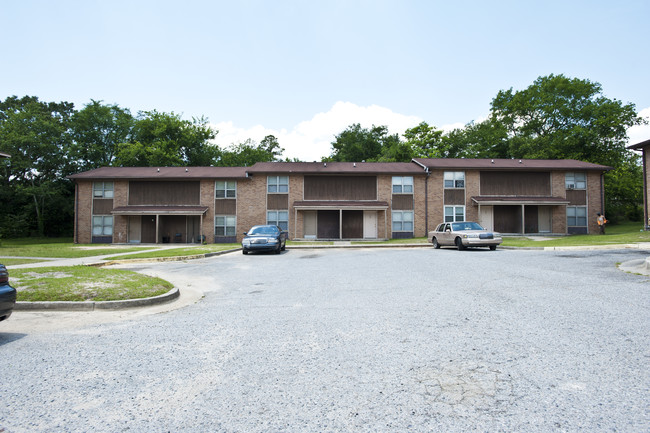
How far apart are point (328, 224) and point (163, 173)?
586 inches

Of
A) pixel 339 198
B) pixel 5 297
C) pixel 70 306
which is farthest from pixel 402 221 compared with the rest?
pixel 5 297

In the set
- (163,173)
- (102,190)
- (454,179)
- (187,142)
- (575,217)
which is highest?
(187,142)

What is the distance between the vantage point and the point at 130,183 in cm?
3397

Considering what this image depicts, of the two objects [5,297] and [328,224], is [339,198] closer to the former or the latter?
[328,224]

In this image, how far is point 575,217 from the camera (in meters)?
33.6

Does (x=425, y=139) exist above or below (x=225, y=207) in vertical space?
above

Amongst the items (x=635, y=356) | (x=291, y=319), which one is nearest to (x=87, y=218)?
(x=291, y=319)

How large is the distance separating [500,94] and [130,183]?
2039 inches

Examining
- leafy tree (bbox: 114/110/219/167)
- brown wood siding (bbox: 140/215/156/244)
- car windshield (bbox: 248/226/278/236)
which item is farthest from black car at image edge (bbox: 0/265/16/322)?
leafy tree (bbox: 114/110/219/167)

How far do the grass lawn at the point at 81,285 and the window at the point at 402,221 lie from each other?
25.6 metres

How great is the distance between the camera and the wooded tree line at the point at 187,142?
44.9 m

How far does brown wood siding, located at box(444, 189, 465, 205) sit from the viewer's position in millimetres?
33406

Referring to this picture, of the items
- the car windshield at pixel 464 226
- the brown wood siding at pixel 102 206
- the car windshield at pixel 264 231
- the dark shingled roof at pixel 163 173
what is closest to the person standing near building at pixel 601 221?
the car windshield at pixel 464 226

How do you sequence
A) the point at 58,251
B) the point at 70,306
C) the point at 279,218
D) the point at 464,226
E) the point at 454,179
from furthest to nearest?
the point at 454,179
the point at 279,218
the point at 464,226
the point at 58,251
the point at 70,306
